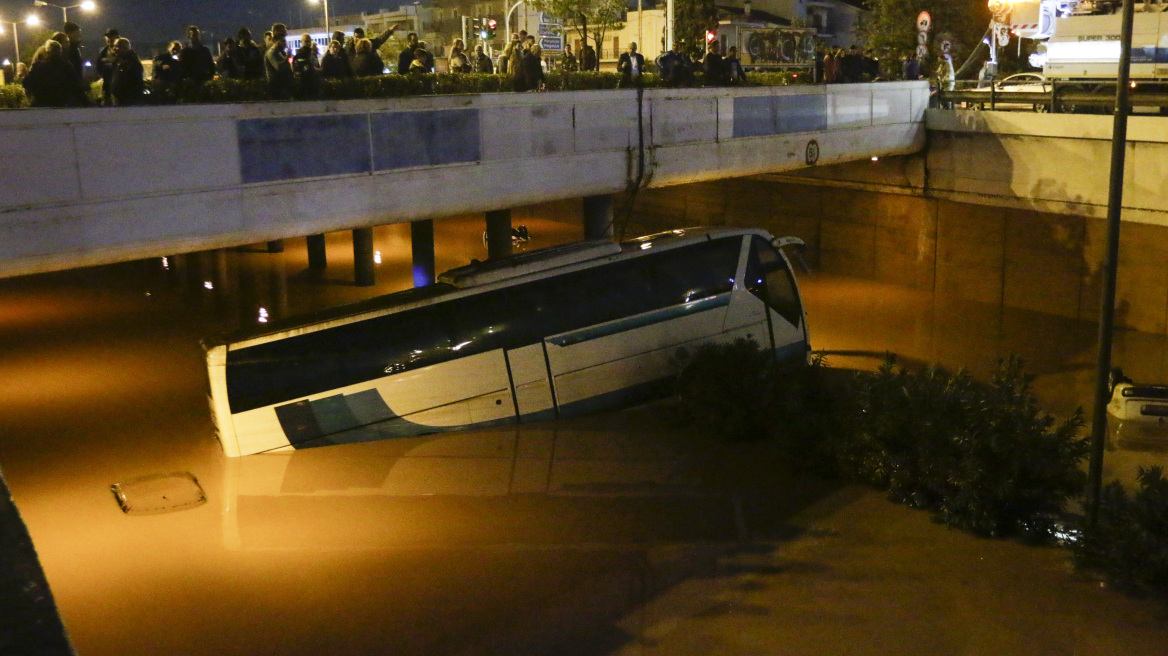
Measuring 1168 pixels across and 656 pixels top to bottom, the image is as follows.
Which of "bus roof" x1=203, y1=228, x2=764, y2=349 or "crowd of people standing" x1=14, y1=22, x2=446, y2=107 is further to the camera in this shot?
"bus roof" x1=203, y1=228, x2=764, y2=349

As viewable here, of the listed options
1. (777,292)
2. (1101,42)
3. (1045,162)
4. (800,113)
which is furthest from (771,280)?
(1101,42)

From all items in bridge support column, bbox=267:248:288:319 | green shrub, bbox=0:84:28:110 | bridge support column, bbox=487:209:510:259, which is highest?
green shrub, bbox=0:84:28:110

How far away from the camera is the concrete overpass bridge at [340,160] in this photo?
10.5 meters

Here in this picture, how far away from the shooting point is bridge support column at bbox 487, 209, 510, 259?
18.9 m

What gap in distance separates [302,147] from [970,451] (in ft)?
26.8

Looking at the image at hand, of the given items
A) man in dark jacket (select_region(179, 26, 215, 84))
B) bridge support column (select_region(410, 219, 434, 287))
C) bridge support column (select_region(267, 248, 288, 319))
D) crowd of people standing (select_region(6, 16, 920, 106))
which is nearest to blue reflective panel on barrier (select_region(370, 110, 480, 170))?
crowd of people standing (select_region(6, 16, 920, 106))

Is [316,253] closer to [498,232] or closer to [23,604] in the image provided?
[498,232]

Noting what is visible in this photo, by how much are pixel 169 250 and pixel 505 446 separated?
4.38 m

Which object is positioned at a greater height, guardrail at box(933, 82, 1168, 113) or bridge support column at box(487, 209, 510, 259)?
guardrail at box(933, 82, 1168, 113)

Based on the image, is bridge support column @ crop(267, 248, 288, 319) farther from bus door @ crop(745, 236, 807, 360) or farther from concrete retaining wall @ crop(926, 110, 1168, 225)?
concrete retaining wall @ crop(926, 110, 1168, 225)

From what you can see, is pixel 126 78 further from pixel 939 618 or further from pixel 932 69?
pixel 932 69

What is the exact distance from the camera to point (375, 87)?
1403 centimetres

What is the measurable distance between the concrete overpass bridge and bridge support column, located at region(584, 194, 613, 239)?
0.11 feet

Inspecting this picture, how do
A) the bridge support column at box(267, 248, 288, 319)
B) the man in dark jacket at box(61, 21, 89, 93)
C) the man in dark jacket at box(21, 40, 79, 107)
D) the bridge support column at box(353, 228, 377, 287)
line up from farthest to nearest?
the bridge support column at box(353, 228, 377, 287), the bridge support column at box(267, 248, 288, 319), the man in dark jacket at box(61, 21, 89, 93), the man in dark jacket at box(21, 40, 79, 107)
